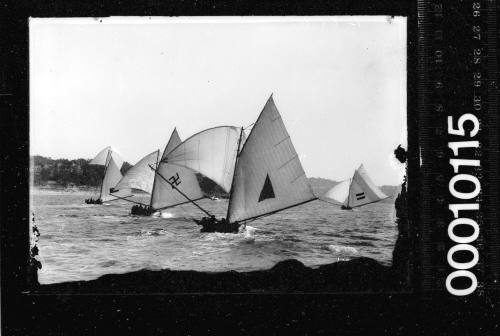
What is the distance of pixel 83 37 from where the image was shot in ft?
16.0

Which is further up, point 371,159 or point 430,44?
point 430,44

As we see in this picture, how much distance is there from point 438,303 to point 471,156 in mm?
1247

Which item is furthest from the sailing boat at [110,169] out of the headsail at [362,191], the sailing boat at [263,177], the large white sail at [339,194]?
the headsail at [362,191]

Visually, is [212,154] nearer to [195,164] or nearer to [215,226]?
[195,164]

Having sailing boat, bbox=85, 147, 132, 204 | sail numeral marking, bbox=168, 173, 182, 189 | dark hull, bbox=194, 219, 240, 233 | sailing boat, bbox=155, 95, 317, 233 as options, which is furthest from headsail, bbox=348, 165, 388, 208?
sailing boat, bbox=85, 147, 132, 204

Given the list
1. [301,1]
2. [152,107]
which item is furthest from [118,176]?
[301,1]

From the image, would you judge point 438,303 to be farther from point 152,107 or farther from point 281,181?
point 152,107

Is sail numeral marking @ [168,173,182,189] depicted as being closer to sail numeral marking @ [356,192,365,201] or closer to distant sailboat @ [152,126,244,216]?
distant sailboat @ [152,126,244,216]

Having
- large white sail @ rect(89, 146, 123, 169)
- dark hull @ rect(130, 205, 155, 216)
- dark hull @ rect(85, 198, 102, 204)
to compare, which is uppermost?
large white sail @ rect(89, 146, 123, 169)

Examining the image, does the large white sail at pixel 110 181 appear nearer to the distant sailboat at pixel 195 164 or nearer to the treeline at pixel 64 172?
the treeline at pixel 64 172

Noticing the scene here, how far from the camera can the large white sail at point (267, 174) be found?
194 inches

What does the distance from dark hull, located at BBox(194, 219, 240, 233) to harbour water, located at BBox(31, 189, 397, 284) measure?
0.05m

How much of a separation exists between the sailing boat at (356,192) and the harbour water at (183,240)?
0.08 meters

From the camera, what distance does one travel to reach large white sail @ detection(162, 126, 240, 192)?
16.2ft
